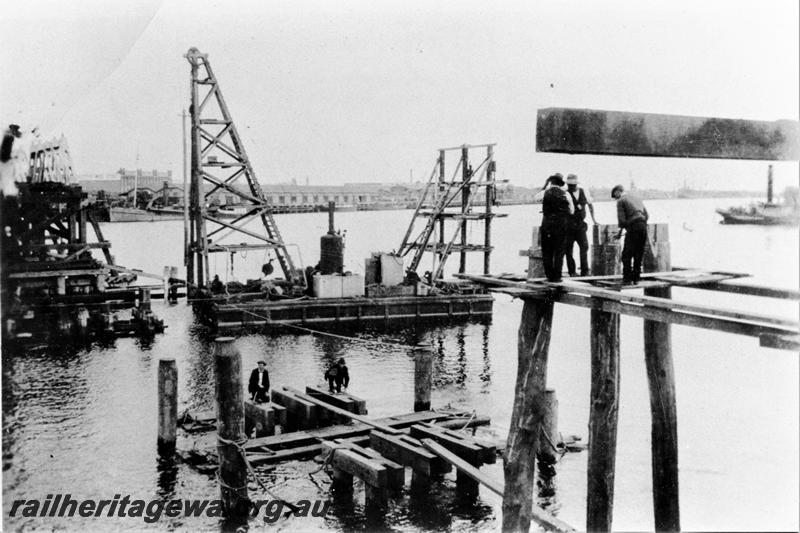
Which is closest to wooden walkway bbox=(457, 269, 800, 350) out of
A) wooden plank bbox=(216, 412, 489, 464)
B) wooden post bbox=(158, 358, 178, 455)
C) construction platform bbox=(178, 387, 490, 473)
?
wooden plank bbox=(216, 412, 489, 464)

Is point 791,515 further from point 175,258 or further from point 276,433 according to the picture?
point 175,258

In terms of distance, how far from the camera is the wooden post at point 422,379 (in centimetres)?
1975

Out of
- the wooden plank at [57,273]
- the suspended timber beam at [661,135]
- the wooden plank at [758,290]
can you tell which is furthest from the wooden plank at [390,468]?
the wooden plank at [57,273]

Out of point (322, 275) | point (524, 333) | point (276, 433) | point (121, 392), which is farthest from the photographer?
point (322, 275)

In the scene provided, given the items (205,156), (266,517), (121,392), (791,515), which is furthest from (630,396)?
(205,156)

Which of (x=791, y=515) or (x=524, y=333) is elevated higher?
(x=524, y=333)

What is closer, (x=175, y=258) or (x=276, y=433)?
(x=276, y=433)

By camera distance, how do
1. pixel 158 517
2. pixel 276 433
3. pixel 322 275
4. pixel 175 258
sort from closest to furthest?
pixel 158 517, pixel 276 433, pixel 322 275, pixel 175 258

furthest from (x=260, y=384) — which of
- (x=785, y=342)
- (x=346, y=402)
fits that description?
(x=785, y=342)

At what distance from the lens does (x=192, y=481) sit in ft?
54.1

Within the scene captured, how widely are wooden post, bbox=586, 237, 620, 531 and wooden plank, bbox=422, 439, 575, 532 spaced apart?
1.44 meters

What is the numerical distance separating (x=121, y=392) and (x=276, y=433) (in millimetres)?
9665

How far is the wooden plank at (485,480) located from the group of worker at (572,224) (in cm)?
410

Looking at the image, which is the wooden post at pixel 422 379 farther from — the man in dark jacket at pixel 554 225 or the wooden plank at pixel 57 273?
the wooden plank at pixel 57 273
